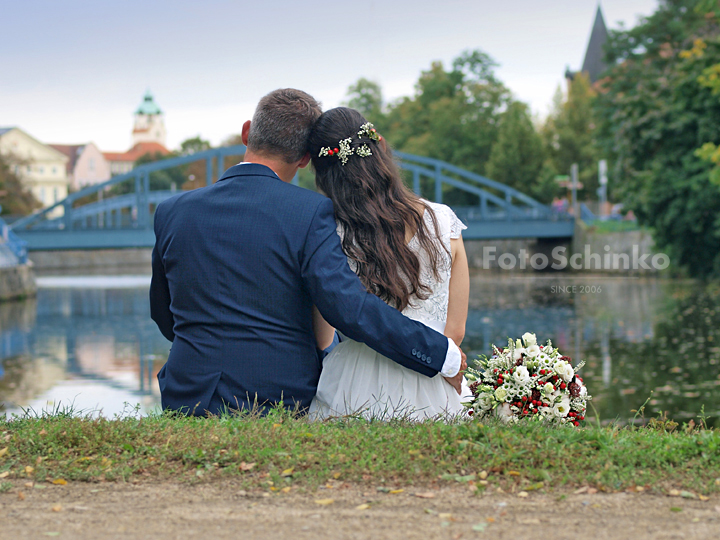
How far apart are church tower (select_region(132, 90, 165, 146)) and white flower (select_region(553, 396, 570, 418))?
145906 millimetres

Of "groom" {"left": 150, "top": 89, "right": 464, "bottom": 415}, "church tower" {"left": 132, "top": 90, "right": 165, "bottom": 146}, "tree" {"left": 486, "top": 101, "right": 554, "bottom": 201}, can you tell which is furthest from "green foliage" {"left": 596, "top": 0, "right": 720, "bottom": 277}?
"church tower" {"left": 132, "top": 90, "right": 165, "bottom": 146}

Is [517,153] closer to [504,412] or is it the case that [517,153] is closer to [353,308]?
[504,412]

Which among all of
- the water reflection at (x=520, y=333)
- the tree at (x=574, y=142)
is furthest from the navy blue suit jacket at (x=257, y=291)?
the tree at (x=574, y=142)

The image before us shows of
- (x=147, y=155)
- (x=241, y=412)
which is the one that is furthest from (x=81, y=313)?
(x=147, y=155)

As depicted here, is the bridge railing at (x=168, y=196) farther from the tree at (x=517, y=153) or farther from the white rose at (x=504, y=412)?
the white rose at (x=504, y=412)

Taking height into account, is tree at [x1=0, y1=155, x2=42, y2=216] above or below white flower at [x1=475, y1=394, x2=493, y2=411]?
above

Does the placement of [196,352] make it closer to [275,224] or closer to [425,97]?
[275,224]

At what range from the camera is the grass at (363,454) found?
2682 mm

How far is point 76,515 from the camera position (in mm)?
2449

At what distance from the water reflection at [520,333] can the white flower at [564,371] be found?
9.83ft

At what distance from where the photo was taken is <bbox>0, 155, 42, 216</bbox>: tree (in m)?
47.9

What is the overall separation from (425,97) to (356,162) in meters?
49.1

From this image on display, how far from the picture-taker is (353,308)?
288 centimetres

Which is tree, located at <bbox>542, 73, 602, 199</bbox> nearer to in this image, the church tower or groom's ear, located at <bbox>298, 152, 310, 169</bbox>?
groom's ear, located at <bbox>298, 152, 310, 169</bbox>
